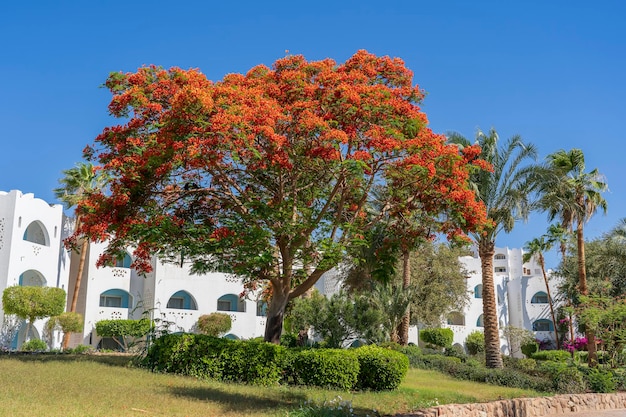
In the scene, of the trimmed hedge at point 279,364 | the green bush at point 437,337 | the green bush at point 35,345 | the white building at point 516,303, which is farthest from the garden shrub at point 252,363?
the white building at point 516,303

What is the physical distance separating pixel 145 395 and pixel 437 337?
106ft

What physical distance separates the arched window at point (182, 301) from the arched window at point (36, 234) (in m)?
8.93

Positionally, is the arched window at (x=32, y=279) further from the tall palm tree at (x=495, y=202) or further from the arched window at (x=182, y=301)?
the tall palm tree at (x=495, y=202)

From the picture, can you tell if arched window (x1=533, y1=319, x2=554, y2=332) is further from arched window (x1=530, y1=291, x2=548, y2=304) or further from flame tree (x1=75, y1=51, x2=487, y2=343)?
flame tree (x1=75, y1=51, x2=487, y2=343)

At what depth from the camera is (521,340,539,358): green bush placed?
46.0 m

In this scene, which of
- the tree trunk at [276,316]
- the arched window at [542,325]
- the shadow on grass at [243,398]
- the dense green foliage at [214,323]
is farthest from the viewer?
the arched window at [542,325]

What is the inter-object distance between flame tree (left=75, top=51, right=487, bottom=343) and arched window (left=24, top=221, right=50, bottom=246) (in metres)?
18.3

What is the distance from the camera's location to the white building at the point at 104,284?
31172 mm

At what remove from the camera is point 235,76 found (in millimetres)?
16719

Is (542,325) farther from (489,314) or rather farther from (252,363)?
(252,363)

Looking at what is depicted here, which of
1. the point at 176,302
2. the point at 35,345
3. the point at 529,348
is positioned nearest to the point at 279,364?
the point at 35,345

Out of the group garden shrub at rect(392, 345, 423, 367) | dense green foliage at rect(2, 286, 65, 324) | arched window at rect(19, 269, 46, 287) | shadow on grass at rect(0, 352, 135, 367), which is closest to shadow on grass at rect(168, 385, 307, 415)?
shadow on grass at rect(0, 352, 135, 367)

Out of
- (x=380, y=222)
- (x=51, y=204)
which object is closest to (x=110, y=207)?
(x=380, y=222)

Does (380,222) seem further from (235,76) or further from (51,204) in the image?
(51,204)
